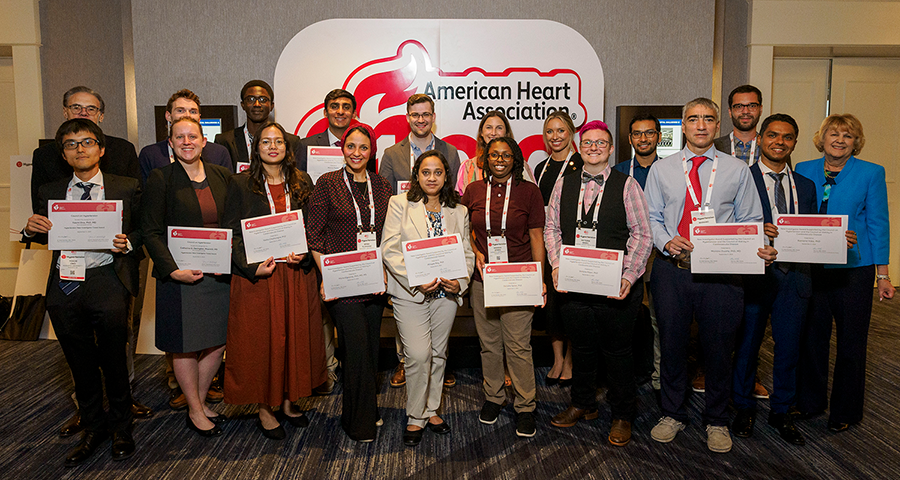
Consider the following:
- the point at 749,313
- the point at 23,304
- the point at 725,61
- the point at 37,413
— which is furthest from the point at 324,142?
the point at 725,61

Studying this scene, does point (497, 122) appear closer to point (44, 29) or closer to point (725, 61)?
point (725, 61)

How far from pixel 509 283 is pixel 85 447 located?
235 centimetres

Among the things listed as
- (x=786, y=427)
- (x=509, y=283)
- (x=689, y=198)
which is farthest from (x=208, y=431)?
(x=786, y=427)

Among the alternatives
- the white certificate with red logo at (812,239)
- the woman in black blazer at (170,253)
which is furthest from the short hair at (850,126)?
the woman in black blazer at (170,253)

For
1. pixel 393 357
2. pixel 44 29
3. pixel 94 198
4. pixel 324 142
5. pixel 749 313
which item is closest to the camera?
pixel 94 198

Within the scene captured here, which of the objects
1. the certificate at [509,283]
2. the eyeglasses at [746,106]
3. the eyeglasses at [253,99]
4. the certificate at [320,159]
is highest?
the eyeglasses at [253,99]

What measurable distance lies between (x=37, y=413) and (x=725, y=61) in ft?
21.9

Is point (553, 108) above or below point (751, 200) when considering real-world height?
above

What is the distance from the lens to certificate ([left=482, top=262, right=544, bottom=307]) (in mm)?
2727

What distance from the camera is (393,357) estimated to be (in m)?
4.11

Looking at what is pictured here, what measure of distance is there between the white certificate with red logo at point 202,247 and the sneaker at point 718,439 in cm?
267

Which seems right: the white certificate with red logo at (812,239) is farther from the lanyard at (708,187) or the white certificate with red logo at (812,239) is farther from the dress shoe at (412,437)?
the dress shoe at (412,437)

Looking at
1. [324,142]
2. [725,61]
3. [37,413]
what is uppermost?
[725,61]

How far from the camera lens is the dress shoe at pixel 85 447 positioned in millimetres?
2637
